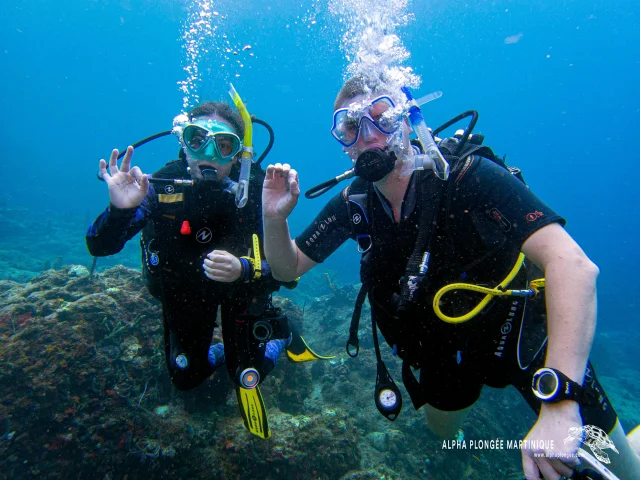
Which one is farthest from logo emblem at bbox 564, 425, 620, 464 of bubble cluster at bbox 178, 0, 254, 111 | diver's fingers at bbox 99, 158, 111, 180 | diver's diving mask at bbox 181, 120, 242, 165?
bubble cluster at bbox 178, 0, 254, 111

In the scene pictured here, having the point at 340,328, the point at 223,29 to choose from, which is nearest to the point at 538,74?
the point at 223,29

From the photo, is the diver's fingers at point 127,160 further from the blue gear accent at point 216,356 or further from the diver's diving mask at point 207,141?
the blue gear accent at point 216,356

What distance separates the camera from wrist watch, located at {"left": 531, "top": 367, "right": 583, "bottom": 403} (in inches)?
56.1

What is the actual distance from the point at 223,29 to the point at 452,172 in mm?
66932

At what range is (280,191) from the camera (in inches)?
102

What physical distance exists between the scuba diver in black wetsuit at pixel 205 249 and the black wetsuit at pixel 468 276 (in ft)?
4.51

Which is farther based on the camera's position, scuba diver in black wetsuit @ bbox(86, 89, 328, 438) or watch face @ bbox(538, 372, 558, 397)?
scuba diver in black wetsuit @ bbox(86, 89, 328, 438)

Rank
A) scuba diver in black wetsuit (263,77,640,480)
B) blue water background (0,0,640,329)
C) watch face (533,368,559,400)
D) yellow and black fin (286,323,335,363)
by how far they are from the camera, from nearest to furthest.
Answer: watch face (533,368,559,400) < scuba diver in black wetsuit (263,77,640,480) < yellow and black fin (286,323,335,363) < blue water background (0,0,640,329)

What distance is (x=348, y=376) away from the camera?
7.74m

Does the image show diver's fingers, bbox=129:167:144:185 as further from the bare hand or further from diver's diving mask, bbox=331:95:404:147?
the bare hand

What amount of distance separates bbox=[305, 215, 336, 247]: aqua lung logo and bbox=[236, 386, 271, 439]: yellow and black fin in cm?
194

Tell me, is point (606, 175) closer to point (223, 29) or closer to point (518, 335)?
point (223, 29)

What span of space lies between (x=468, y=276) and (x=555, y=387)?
983 millimetres

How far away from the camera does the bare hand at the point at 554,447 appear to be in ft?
4.41
